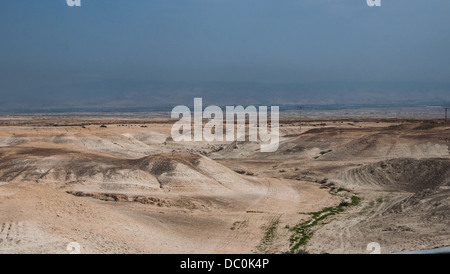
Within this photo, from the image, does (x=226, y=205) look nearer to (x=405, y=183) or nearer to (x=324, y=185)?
(x=324, y=185)

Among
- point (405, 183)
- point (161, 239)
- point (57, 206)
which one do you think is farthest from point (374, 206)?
point (57, 206)

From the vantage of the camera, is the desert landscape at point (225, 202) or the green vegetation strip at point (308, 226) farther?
the green vegetation strip at point (308, 226)

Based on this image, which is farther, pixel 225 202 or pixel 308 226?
pixel 225 202

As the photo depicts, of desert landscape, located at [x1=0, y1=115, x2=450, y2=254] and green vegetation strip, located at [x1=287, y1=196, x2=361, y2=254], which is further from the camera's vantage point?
green vegetation strip, located at [x1=287, y1=196, x2=361, y2=254]
